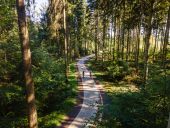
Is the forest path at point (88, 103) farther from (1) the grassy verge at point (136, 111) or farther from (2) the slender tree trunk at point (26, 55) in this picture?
(2) the slender tree trunk at point (26, 55)

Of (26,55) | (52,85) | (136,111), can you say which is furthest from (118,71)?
(26,55)

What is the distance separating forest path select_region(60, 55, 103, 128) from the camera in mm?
17167

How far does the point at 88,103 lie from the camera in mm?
22844

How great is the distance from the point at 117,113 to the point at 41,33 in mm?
38133

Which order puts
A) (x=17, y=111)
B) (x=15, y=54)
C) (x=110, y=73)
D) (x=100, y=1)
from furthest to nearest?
(x=100, y=1)
(x=110, y=73)
(x=15, y=54)
(x=17, y=111)

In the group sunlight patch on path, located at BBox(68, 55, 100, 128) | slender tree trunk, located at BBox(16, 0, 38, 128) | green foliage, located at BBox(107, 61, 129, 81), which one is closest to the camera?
slender tree trunk, located at BBox(16, 0, 38, 128)

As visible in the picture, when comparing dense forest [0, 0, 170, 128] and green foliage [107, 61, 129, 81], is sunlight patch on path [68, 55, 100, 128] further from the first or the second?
green foliage [107, 61, 129, 81]

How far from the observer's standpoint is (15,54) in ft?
68.4

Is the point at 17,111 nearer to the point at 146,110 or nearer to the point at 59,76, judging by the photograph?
the point at 59,76

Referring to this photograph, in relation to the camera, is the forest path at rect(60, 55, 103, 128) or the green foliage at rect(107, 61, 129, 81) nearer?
the forest path at rect(60, 55, 103, 128)

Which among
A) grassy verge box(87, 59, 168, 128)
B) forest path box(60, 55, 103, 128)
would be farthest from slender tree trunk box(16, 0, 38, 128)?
grassy verge box(87, 59, 168, 128)

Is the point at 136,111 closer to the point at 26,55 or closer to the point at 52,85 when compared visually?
the point at 26,55

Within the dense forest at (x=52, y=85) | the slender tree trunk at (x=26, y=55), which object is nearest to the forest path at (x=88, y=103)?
the dense forest at (x=52, y=85)

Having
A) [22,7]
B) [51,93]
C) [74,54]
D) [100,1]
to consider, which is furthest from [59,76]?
[74,54]
